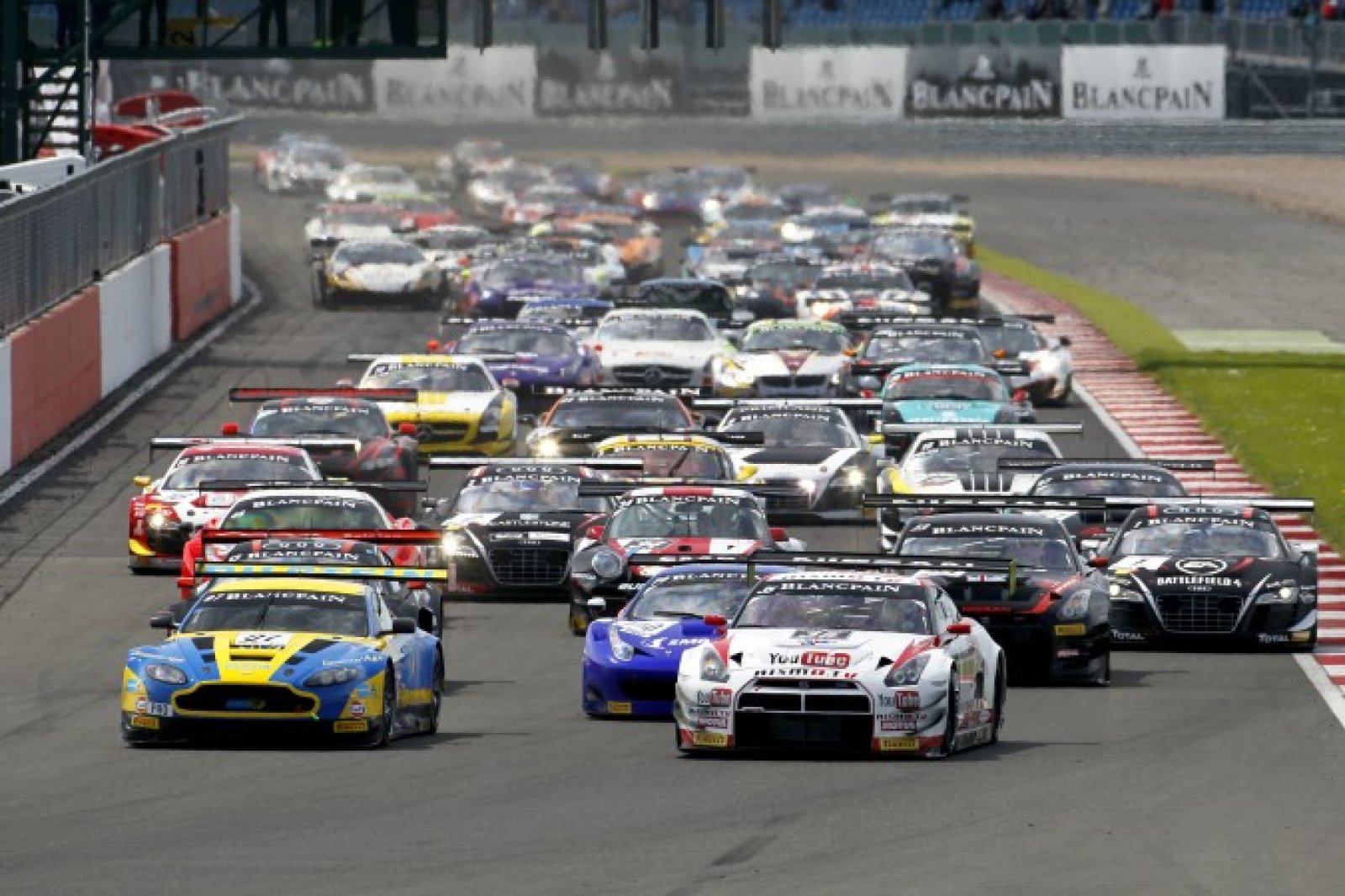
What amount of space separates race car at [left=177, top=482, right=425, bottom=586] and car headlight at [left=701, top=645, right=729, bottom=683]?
24.7 ft

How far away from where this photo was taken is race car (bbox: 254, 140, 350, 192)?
293 ft

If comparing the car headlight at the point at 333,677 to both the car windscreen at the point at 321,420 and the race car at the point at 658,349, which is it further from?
the race car at the point at 658,349

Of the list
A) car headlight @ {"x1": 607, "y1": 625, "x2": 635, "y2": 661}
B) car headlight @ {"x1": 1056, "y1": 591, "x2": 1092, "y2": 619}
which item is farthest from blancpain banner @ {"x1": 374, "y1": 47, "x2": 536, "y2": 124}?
car headlight @ {"x1": 607, "y1": 625, "x2": 635, "y2": 661}

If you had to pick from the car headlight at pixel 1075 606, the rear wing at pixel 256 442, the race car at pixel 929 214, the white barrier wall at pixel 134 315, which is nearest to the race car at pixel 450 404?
the rear wing at pixel 256 442

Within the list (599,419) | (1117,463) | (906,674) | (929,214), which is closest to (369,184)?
(929,214)

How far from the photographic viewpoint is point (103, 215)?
46.2m

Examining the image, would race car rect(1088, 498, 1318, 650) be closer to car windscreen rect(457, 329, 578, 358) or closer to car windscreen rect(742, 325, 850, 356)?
car windscreen rect(742, 325, 850, 356)

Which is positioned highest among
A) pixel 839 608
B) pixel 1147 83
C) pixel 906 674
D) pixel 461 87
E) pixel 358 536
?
pixel 1147 83

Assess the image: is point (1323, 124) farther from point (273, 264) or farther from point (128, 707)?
point (128, 707)

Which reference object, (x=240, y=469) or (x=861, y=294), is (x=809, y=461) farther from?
(x=861, y=294)

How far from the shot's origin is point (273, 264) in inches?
2717

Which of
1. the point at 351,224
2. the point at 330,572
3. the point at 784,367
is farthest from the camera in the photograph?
the point at 351,224

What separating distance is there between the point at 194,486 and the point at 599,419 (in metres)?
6.88

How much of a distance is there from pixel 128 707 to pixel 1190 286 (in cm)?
4911
